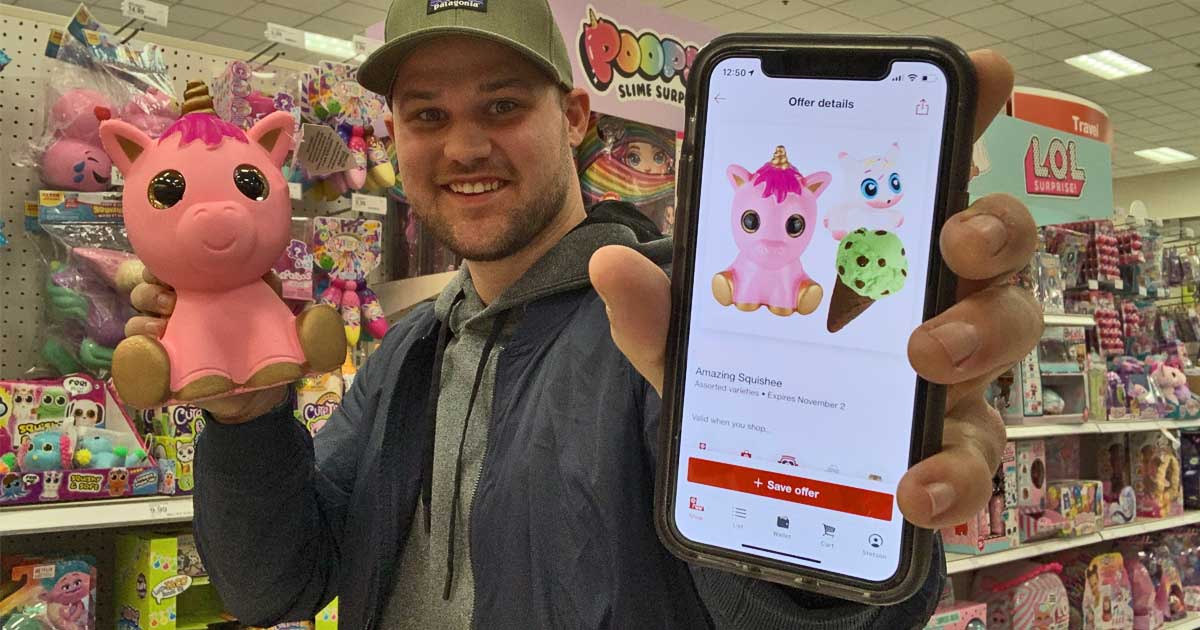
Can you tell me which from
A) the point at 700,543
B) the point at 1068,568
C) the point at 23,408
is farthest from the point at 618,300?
the point at 1068,568

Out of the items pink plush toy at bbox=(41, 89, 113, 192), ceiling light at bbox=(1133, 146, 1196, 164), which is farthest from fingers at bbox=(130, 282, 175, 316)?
ceiling light at bbox=(1133, 146, 1196, 164)

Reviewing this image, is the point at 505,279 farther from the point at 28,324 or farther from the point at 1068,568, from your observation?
the point at 1068,568

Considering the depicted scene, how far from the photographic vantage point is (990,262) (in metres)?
0.53

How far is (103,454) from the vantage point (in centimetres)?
156

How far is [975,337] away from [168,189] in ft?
2.61

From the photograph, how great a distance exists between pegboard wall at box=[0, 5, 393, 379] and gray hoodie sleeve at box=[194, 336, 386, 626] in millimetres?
1029

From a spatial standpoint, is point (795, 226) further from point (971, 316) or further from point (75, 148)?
point (75, 148)

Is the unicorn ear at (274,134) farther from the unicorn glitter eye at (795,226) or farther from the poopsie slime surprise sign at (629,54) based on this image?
the poopsie slime surprise sign at (629,54)

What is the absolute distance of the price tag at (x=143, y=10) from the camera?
1692 mm

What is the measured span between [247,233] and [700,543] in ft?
1.85

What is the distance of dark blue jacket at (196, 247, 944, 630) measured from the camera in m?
0.83

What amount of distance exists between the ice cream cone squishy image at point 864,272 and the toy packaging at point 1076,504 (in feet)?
9.07

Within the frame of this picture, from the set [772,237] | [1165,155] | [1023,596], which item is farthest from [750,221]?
[1165,155]

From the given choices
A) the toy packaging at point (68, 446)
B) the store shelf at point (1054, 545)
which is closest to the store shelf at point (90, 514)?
the toy packaging at point (68, 446)
